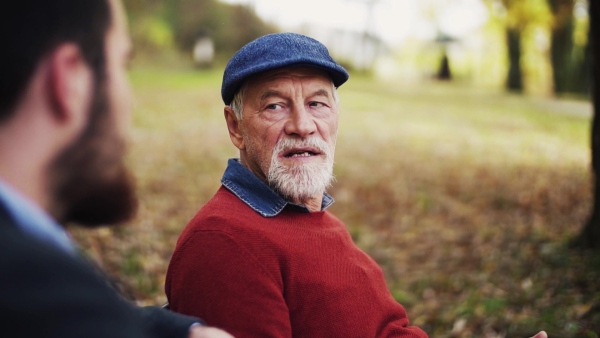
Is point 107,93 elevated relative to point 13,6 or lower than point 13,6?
lower

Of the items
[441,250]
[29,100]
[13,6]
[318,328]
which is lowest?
[441,250]

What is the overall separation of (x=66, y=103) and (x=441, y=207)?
7.72m

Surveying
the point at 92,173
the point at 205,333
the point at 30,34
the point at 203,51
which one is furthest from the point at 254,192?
the point at 203,51

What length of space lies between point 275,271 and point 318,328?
0.27m

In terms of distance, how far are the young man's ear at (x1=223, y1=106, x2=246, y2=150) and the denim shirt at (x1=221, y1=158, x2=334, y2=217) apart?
17 centimetres

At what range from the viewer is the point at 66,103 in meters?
1.04

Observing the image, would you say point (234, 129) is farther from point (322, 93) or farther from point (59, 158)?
point (59, 158)

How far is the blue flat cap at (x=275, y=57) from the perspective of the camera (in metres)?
2.25

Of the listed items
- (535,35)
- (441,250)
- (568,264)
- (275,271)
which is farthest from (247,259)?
(535,35)

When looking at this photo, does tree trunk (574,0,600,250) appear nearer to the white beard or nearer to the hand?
the white beard

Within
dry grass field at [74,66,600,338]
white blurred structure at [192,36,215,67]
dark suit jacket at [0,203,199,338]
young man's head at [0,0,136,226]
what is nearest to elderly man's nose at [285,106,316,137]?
dry grass field at [74,66,600,338]

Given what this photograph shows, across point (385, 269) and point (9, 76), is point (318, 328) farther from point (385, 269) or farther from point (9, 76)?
point (385, 269)

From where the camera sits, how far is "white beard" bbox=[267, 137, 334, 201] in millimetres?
2350

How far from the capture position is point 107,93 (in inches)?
44.3
